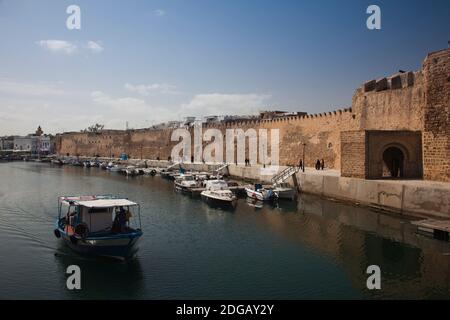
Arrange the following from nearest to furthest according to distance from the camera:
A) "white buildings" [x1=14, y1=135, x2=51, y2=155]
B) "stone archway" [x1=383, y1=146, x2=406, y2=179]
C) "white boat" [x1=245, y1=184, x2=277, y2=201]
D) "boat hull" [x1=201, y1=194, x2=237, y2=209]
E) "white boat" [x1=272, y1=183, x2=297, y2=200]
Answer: "boat hull" [x1=201, y1=194, x2=237, y2=209]
"stone archway" [x1=383, y1=146, x2=406, y2=179]
"white boat" [x1=245, y1=184, x2=277, y2=201]
"white boat" [x1=272, y1=183, x2=297, y2=200]
"white buildings" [x1=14, y1=135, x2=51, y2=155]

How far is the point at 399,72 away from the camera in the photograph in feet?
74.1

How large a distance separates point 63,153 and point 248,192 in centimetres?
6758

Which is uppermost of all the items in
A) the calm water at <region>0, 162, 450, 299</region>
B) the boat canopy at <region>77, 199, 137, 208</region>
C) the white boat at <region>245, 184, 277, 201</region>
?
the boat canopy at <region>77, 199, 137, 208</region>

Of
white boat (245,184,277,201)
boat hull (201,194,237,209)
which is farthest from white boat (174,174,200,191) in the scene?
white boat (245,184,277,201)

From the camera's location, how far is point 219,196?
20828 mm

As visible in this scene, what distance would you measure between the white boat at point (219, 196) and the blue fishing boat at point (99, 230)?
26.9 ft

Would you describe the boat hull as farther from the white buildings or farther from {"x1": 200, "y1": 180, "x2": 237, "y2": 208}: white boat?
the white buildings

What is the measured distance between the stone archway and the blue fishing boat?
577 inches

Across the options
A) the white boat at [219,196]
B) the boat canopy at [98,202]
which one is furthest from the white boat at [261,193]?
the boat canopy at [98,202]

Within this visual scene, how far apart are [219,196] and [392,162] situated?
9412 millimetres

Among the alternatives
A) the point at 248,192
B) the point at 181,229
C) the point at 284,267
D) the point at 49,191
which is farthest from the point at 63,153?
the point at 284,267

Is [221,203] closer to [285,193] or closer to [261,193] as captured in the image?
[261,193]

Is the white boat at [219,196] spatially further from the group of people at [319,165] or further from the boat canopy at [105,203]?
the boat canopy at [105,203]

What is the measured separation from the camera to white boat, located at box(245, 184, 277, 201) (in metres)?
21.4
